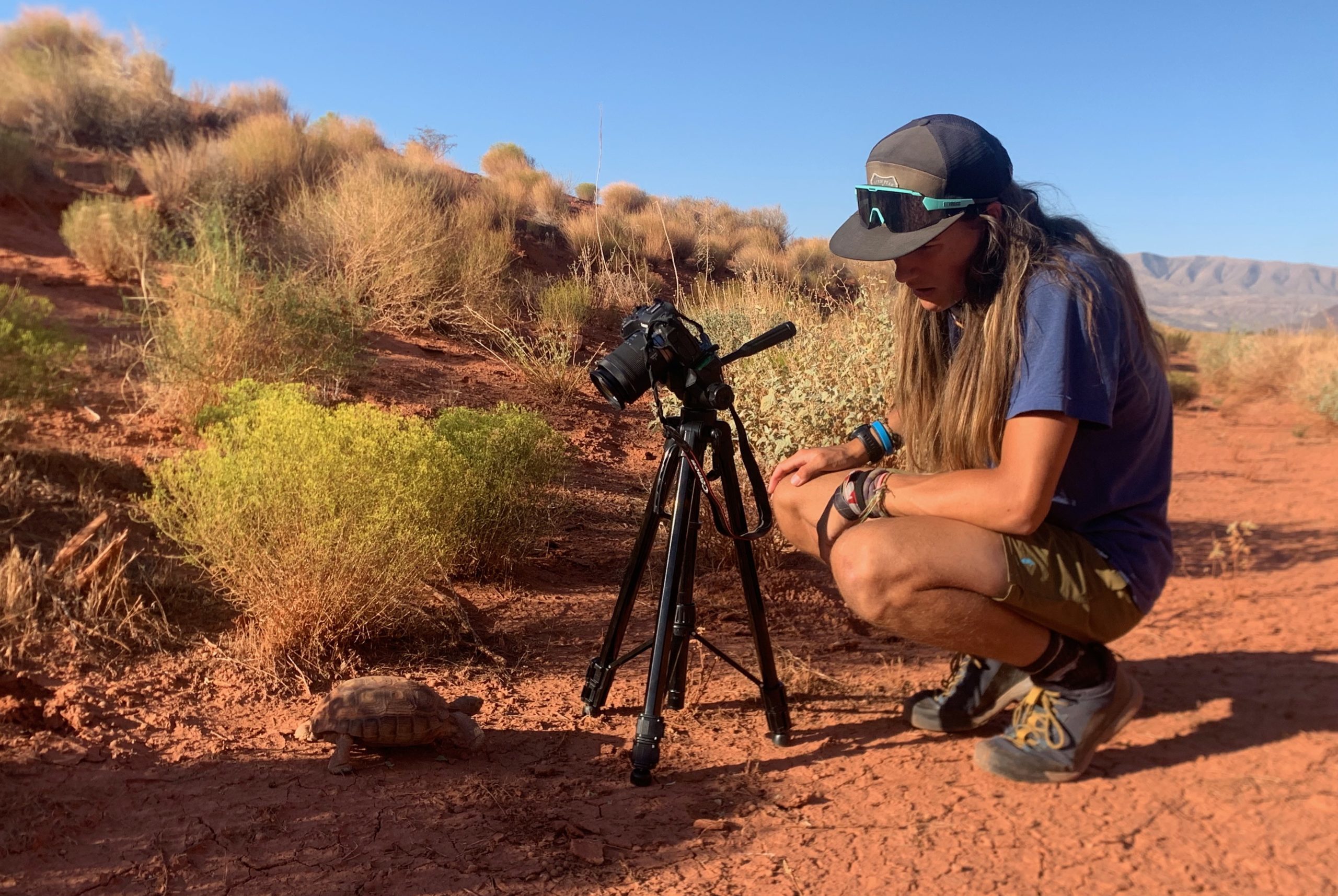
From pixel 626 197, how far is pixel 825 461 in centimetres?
1997

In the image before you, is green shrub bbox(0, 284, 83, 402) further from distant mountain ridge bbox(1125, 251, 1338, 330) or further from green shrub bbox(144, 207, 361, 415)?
distant mountain ridge bbox(1125, 251, 1338, 330)

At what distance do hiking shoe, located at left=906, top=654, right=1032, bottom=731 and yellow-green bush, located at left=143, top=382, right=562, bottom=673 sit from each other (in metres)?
1.71

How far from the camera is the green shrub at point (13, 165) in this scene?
1054cm

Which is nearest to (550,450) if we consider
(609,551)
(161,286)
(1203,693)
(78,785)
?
(609,551)

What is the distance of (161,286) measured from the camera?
675cm

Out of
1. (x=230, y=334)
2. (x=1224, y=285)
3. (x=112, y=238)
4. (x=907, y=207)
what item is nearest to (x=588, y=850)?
(x=907, y=207)

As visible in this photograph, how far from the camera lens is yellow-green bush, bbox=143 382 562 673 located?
119 inches

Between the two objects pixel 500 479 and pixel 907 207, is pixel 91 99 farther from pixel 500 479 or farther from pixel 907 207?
pixel 907 207

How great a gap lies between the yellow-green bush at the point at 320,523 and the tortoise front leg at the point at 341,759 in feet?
2.19

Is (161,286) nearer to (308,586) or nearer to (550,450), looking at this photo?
(550,450)

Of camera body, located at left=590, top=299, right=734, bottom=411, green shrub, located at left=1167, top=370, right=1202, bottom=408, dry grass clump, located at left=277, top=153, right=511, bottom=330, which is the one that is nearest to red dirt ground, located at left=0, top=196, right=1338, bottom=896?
camera body, located at left=590, top=299, right=734, bottom=411

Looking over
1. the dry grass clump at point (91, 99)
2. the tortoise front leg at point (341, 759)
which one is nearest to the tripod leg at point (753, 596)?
the tortoise front leg at point (341, 759)

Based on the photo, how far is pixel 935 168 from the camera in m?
2.14

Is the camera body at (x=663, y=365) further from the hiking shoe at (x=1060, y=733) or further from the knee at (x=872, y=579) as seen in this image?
the hiking shoe at (x=1060, y=733)
